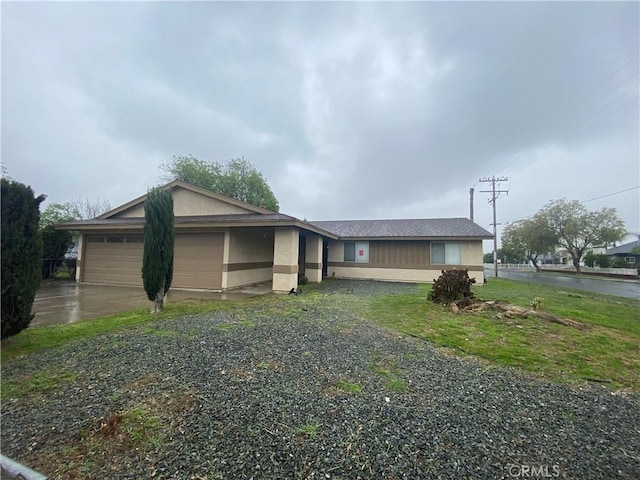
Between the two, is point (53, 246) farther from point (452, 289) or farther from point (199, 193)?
point (452, 289)

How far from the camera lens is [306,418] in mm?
Result: 2383

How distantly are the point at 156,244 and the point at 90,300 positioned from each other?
13.4 feet

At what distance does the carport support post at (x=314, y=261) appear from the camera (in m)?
13.5

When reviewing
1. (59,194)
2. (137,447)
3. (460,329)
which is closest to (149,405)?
(137,447)

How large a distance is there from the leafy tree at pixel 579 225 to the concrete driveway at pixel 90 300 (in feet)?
110

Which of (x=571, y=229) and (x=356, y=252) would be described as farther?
(x=571, y=229)

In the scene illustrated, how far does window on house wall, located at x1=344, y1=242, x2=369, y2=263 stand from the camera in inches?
625

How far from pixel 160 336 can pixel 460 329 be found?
5772 millimetres

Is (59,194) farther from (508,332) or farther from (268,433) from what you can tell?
(508,332)

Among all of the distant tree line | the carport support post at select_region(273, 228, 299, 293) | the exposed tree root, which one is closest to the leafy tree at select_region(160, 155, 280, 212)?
the carport support post at select_region(273, 228, 299, 293)

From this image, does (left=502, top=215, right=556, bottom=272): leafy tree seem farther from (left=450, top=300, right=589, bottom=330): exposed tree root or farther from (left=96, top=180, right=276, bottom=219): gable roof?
(left=96, top=180, right=276, bottom=219): gable roof

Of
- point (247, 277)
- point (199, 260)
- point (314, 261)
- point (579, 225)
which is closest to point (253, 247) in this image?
point (247, 277)

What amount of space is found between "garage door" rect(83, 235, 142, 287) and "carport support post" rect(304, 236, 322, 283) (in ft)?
24.5

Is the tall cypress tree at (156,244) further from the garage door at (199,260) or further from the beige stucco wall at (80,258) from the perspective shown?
the beige stucco wall at (80,258)
